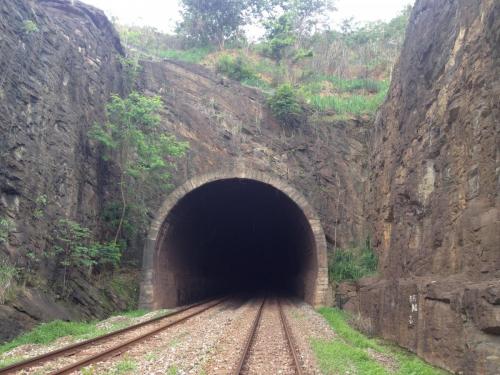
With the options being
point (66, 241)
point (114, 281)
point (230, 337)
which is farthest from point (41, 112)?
point (230, 337)

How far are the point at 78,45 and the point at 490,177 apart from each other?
1199cm

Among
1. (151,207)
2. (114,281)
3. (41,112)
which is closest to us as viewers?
(41,112)

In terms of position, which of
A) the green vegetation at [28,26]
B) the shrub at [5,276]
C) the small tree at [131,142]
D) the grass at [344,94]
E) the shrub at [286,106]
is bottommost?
the shrub at [5,276]

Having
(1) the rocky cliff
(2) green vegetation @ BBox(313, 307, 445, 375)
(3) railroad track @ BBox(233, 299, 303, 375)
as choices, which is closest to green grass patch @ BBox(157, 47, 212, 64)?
(1) the rocky cliff

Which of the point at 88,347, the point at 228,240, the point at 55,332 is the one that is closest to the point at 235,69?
the point at 228,240

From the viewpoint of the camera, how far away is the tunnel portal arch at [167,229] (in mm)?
13938

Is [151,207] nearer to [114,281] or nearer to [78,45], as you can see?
[114,281]

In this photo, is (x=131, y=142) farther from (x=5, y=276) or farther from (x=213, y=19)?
(x=213, y=19)

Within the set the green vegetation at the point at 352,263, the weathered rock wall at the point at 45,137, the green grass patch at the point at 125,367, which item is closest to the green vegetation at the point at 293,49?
the green vegetation at the point at 352,263

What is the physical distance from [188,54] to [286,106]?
9961mm

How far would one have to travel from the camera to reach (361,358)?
23.8 ft

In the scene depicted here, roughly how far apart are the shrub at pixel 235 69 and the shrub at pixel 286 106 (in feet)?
12.3

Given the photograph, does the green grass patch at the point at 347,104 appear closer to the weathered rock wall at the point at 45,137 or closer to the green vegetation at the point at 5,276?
the weathered rock wall at the point at 45,137

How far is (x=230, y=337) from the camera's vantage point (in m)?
9.02
